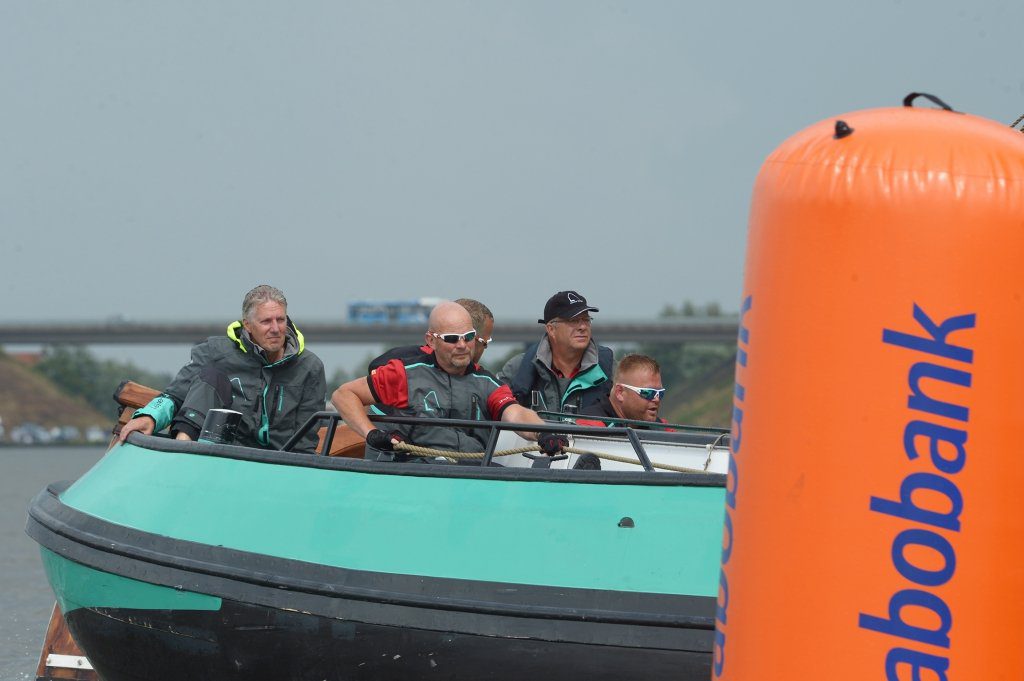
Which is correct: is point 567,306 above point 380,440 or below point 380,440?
above

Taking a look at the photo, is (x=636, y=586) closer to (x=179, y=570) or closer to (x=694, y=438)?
(x=694, y=438)

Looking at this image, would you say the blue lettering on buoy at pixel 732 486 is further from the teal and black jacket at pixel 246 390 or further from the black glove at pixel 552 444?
the teal and black jacket at pixel 246 390

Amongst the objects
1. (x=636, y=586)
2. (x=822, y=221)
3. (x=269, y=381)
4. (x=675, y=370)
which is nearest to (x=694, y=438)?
(x=636, y=586)

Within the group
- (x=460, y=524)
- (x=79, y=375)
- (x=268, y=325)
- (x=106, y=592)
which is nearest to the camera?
(x=460, y=524)

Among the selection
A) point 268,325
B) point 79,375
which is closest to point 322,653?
point 268,325

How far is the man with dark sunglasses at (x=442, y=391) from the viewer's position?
255 inches

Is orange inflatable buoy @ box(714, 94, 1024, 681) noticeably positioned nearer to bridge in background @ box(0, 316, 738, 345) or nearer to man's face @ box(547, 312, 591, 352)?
man's face @ box(547, 312, 591, 352)

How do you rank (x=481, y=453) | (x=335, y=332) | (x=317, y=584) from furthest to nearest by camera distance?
1. (x=335, y=332)
2. (x=481, y=453)
3. (x=317, y=584)

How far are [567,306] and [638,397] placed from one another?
677 millimetres

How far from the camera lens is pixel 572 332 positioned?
7438mm

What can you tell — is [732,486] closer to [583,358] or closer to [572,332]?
[572,332]

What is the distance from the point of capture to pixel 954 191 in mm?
3785

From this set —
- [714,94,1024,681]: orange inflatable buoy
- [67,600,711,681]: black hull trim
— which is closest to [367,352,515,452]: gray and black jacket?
[67,600,711,681]: black hull trim

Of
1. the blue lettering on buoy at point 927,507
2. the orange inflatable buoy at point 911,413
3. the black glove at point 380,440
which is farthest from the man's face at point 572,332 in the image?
the blue lettering on buoy at point 927,507
